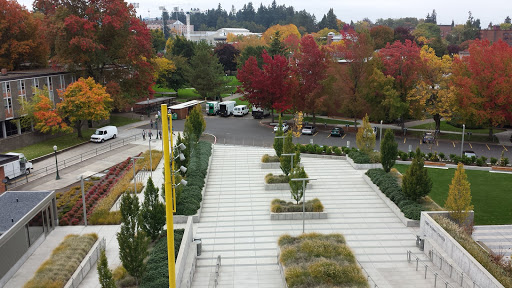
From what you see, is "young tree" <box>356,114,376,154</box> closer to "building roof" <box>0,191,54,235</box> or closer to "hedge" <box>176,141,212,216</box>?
"hedge" <box>176,141,212,216</box>

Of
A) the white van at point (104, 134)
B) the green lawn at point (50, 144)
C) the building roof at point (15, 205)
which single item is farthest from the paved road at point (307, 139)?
the building roof at point (15, 205)

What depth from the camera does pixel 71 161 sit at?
124ft

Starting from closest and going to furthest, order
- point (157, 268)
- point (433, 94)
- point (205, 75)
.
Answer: point (157, 268) < point (433, 94) < point (205, 75)

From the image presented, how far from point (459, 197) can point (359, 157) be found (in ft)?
44.8

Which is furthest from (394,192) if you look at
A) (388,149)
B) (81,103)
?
(81,103)

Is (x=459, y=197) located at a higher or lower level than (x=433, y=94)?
lower

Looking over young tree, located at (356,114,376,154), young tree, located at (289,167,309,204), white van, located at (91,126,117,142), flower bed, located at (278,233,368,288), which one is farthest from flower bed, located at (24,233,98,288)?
white van, located at (91,126,117,142)

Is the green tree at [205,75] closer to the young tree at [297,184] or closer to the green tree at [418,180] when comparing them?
the young tree at [297,184]

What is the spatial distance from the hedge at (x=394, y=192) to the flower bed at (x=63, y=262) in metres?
16.6

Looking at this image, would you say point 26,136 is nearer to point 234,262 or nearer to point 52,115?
point 52,115

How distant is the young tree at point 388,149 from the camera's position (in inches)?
1185

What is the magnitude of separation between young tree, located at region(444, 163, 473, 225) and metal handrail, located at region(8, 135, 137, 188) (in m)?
27.5

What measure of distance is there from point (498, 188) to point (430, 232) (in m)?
10.8

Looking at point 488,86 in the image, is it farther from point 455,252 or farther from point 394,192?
point 455,252
